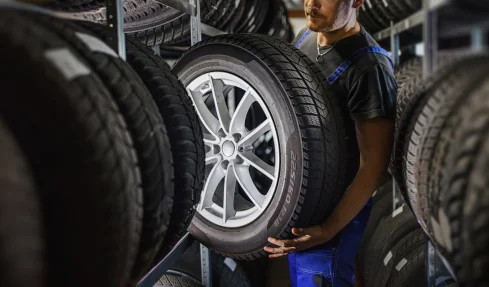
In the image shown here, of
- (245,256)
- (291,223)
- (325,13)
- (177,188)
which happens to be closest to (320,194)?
(291,223)

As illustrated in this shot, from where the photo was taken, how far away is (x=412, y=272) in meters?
2.12

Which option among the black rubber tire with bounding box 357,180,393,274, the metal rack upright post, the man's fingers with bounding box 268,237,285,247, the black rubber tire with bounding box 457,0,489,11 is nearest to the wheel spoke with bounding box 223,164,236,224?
the metal rack upright post

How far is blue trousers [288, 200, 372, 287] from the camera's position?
1963 mm

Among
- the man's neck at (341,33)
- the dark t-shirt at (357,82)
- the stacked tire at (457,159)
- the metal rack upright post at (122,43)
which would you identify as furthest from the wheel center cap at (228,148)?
the stacked tire at (457,159)

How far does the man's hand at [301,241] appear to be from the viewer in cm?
179

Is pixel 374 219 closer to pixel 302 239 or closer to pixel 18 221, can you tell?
pixel 302 239

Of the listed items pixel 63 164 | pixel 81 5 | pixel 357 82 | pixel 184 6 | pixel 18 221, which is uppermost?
pixel 184 6

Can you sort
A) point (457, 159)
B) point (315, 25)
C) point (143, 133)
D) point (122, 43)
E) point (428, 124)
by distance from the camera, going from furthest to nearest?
point (315, 25)
point (122, 43)
point (143, 133)
point (428, 124)
point (457, 159)

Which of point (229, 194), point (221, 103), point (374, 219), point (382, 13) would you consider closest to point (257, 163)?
point (229, 194)

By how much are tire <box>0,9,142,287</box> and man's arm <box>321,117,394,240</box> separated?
1118 mm

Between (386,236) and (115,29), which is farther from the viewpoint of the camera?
(386,236)


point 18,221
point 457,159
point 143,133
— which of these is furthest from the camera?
point 143,133

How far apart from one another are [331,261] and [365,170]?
1.48ft

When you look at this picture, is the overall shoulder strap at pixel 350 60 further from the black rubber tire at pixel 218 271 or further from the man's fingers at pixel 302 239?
the black rubber tire at pixel 218 271
